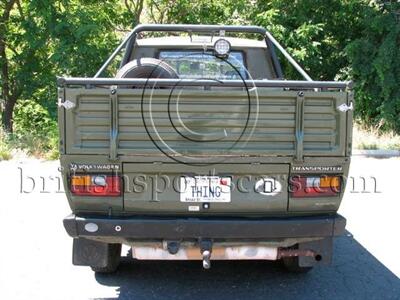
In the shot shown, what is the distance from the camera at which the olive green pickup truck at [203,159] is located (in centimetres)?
388

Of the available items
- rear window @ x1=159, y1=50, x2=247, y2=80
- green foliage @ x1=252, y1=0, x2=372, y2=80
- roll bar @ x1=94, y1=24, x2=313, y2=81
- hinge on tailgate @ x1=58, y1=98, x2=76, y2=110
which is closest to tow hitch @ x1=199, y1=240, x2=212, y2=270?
hinge on tailgate @ x1=58, y1=98, x2=76, y2=110

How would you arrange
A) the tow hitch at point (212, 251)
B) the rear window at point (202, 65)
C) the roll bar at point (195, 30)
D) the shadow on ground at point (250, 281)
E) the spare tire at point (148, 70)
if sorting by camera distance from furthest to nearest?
1. the rear window at point (202, 65)
2. the roll bar at point (195, 30)
3. the spare tire at point (148, 70)
4. the shadow on ground at point (250, 281)
5. the tow hitch at point (212, 251)

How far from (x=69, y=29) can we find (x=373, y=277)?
34.7 feet

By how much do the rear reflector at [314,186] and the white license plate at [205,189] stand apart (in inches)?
18.3

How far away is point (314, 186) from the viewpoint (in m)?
4.02

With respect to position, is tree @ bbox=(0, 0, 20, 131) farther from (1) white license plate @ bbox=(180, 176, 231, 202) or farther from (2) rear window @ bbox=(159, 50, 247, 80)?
(1) white license plate @ bbox=(180, 176, 231, 202)

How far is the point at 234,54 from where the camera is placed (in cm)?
606

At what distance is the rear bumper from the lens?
12.8ft

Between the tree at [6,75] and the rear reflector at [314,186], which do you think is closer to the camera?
the rear reflector at [314,186]

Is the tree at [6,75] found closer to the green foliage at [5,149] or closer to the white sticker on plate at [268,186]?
the green foliage at [5,149]

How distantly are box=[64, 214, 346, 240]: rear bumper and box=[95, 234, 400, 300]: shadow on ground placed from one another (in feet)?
2.37

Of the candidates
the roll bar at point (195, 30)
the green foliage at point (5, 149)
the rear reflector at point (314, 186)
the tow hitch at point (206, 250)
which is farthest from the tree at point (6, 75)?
the rear reflector at point (314, 186)

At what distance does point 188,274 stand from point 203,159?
149cm

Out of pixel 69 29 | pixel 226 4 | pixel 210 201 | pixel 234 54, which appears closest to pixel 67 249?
pixel 210 201
